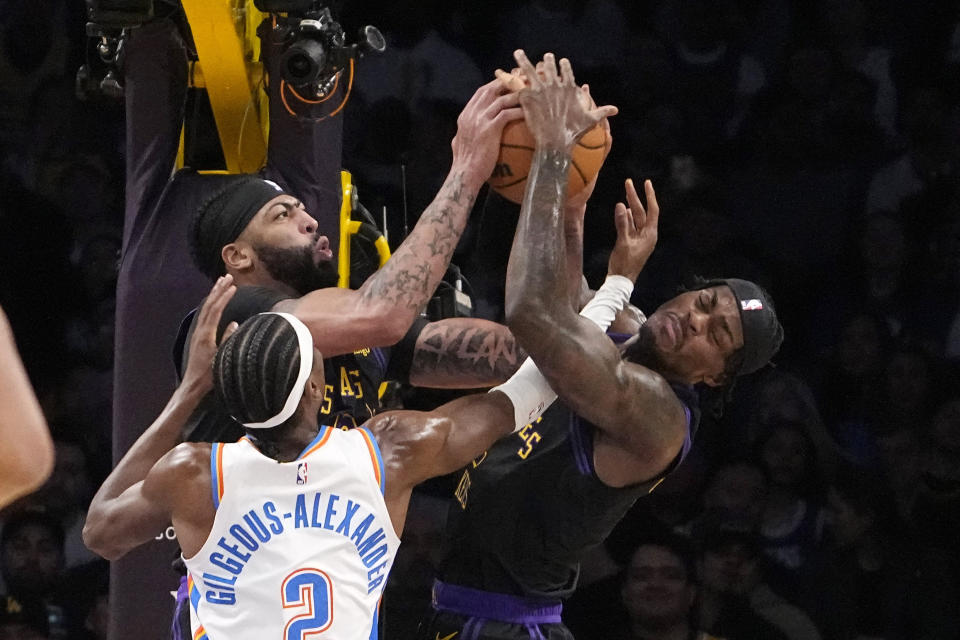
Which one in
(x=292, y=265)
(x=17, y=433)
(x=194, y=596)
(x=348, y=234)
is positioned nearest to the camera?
(x=17, y=433)

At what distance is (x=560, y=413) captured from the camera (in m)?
3.59

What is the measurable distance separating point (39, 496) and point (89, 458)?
28 cm

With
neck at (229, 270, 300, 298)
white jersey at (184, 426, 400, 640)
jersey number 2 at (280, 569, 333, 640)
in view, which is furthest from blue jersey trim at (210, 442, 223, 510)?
neck at (229, 270, 300, 298)

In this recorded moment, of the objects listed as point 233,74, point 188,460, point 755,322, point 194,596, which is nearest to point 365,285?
point 188,460

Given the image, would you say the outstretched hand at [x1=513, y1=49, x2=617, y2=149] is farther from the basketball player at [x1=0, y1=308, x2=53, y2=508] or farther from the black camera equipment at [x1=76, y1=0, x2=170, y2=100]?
the basketball player at [x1=0, y1=308, x2=53, y2=508]

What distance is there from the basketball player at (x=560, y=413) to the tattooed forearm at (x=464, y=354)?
197 millimetres

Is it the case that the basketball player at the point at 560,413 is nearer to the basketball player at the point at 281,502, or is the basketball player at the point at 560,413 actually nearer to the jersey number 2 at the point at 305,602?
the basketball player at the point at 281,502

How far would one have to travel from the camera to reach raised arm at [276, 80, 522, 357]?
10.4 feet

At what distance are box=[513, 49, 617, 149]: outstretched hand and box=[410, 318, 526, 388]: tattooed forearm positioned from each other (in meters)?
0.65

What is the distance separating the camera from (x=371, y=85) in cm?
641

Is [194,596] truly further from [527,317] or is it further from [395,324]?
[527,317]

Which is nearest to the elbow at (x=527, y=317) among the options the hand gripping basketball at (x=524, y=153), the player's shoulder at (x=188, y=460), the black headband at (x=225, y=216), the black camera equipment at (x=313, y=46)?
the hand gripping basketball at (x=524, y=153)

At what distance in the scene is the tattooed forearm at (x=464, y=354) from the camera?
3.57 meters

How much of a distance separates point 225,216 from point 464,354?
770 millimetres
